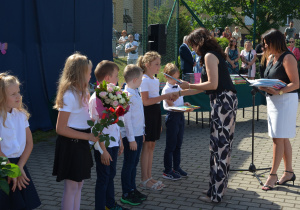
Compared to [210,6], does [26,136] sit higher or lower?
lower

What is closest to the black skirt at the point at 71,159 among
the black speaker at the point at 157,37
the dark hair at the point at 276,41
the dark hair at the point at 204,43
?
the dark hair at the point at 204,43

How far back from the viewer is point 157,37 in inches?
434

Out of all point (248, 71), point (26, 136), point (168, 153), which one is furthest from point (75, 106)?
point (248, 71)

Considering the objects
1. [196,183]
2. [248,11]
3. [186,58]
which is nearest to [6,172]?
[196,183]

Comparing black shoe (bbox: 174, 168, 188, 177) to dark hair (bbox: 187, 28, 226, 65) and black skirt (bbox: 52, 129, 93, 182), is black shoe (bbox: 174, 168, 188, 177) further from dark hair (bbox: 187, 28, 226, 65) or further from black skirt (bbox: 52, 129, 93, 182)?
black skirt (bbox: 52, 129, 93, 182)

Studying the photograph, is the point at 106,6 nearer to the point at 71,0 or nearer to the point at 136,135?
the point at 71,0

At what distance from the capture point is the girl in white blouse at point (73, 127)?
375 cm

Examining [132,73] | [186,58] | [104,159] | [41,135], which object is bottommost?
[41,135]

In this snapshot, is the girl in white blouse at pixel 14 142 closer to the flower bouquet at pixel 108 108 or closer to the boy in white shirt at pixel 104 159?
the flower bouquet at pixel 108 108

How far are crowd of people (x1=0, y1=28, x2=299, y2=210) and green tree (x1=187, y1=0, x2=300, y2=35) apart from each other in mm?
13426

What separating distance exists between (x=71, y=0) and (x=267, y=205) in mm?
6316

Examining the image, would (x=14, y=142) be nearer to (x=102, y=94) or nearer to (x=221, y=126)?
(x=102, y=94)

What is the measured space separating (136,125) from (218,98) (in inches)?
38.7

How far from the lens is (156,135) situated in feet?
17.6
